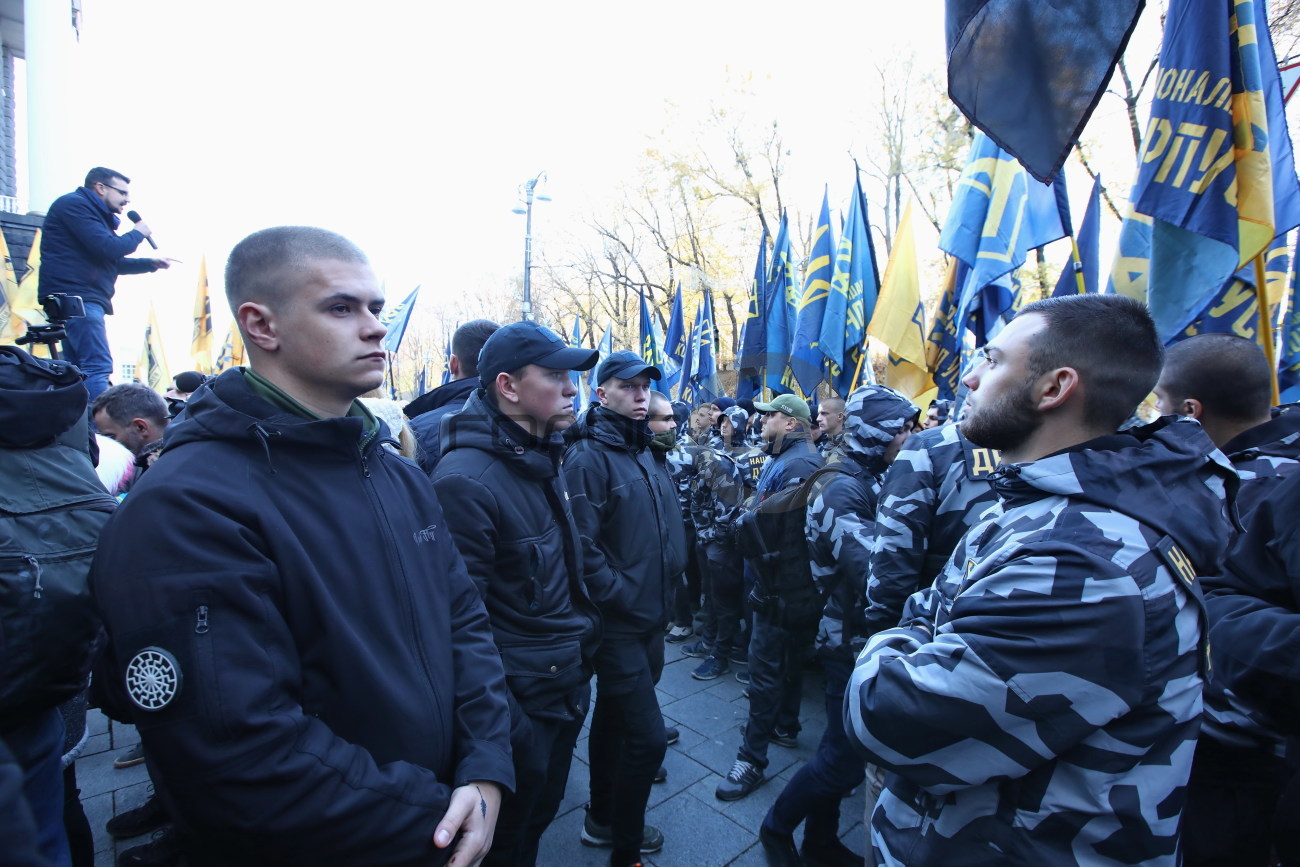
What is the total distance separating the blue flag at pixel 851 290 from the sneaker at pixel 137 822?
21.7 feet

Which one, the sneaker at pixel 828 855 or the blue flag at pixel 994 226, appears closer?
the sneaker at pixel 828 855

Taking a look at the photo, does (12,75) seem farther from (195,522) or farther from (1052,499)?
(1052,499)

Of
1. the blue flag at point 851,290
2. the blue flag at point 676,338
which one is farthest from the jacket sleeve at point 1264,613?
the blue flag at point 676,338

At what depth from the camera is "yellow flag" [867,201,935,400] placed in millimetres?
6207

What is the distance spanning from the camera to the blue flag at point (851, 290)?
712cm

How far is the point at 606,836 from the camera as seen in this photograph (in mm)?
3156

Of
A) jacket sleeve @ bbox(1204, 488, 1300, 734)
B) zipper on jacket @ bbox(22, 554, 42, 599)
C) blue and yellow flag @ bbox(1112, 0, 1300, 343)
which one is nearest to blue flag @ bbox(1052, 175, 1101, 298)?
blue and yellow flag @ bbox(1112, 0, 1300, 343)

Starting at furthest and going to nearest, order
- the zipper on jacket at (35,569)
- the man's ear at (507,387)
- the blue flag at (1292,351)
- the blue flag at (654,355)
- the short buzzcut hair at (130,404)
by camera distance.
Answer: the blue flag at (654,355) < the blue flag at (1292,351) < the short buzzcut hair at (130,404) < the man's ear at (507,387) < the zipper on jacket at (35,569)

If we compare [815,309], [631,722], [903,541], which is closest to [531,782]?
[631,722]

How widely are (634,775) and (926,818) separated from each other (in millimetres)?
1622

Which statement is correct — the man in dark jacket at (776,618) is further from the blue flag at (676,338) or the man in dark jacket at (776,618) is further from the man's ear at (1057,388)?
the blue flag at (676,338)

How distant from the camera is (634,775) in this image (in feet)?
9.20

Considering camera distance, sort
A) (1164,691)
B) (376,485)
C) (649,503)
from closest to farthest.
Result: 1. (1164,691)
2. (376,485)
3. (649,503)

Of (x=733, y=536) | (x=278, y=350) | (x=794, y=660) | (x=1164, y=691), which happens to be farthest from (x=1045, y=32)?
(x=733, y=536)
